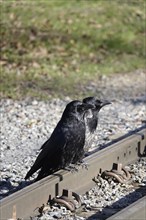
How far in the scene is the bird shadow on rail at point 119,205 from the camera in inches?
270

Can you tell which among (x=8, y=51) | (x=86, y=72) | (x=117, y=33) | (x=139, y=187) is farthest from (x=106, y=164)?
(x=117, y=33)

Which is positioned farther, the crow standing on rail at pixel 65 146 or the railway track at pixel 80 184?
the crow standing on rail at pixel 65 146

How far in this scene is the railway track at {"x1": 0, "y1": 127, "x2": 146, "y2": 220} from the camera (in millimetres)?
6269

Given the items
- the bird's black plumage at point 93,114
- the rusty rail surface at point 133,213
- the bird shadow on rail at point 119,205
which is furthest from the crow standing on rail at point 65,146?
the rusty rail surface at point 133,213

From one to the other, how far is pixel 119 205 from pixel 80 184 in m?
0.58

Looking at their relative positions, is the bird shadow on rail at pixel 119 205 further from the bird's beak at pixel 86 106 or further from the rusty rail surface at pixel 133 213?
the bird's beak at pixel 86 106

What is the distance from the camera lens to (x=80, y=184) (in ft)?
25.0

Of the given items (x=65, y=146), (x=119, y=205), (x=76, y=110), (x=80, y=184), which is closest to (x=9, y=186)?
(x=80, y=184)

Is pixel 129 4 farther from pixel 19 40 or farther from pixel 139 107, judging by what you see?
pixel 139 107

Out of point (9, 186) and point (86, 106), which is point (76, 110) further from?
point (9, 186)

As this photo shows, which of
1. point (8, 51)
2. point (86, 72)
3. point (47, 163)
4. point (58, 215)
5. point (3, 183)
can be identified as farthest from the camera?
point (8, 51)

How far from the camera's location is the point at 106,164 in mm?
8078

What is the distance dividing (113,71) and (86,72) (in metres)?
0.55

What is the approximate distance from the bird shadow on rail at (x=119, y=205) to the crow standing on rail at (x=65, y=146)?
0.56m
